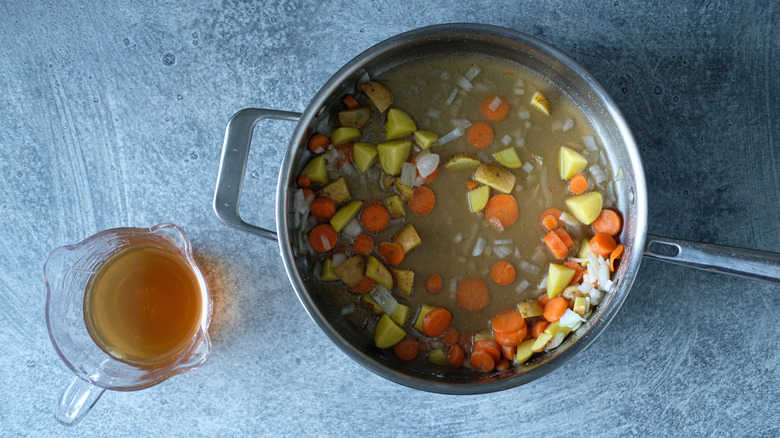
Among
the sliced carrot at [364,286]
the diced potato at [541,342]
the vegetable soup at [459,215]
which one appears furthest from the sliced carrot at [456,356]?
the sliced carrot at [364,286]

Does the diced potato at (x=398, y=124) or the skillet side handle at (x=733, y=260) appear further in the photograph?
the diced potato at (x=398, y=124)

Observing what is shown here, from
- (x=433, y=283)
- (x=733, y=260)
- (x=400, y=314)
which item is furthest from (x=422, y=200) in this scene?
(x=733, y=260)

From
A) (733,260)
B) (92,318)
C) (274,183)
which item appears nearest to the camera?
(733,260)

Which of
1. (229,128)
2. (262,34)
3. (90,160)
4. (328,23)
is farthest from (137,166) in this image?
(328,23)

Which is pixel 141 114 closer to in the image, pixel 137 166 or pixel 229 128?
pixel 137 166

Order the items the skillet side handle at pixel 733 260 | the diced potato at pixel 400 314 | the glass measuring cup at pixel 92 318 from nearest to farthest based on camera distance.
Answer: the skillet side handle at pixel 733 260 → the glass measuring cup at pixel 92 318 → the diced potato at pixel 400 314

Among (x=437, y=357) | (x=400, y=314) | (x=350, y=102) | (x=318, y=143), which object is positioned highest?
(x=350, y=102)

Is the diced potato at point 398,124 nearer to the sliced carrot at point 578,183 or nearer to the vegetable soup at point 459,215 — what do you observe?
the vegetable soup at point 459,215

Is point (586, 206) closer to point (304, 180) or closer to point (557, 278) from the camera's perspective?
point (557, 278)
